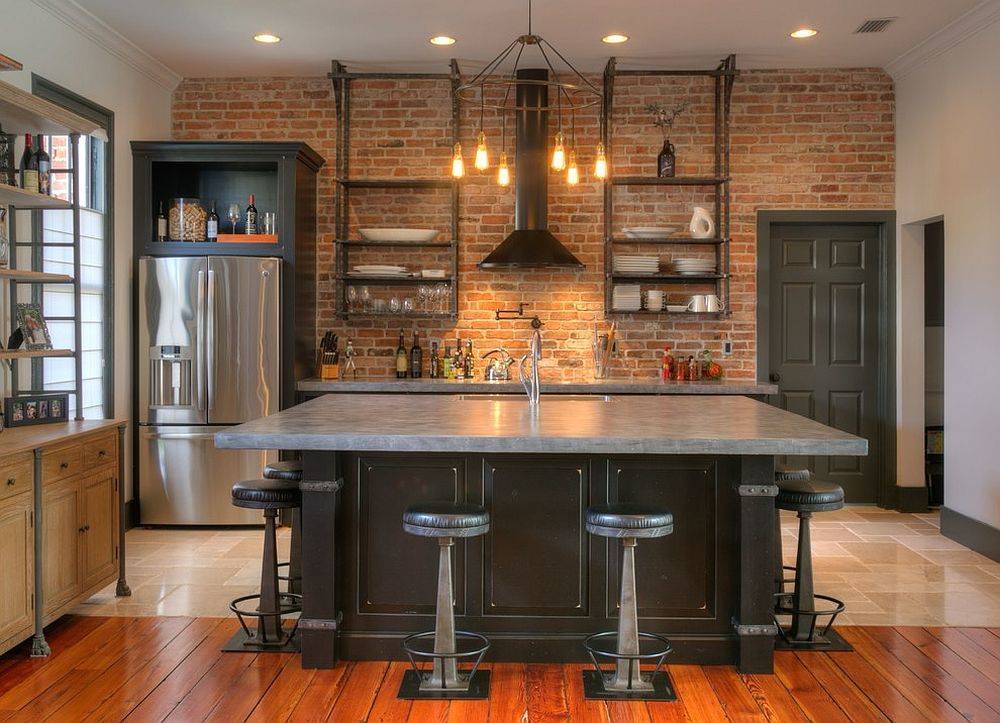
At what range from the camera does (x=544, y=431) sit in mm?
3447

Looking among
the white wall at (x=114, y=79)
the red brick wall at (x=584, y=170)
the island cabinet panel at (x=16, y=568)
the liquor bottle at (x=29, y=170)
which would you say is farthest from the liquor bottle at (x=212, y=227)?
the island cabinet panel at (x=16, y=568)

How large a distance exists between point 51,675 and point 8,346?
1555 mm

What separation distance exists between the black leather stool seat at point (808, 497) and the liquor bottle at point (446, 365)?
3.27 m

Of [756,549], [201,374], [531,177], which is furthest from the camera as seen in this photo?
[531,177]

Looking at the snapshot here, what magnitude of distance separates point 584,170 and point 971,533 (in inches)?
139

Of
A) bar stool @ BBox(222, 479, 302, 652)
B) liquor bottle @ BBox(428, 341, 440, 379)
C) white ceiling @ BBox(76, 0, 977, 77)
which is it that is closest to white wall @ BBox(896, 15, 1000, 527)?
white ceiling @ BBox(76, 0, 977, 77)

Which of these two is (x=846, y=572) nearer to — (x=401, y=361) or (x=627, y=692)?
(x=627, y=692)

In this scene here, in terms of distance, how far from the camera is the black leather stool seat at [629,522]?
10.9 ft

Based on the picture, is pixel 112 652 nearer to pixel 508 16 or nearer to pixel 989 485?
pixel 508 16

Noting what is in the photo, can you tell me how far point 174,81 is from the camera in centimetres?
698

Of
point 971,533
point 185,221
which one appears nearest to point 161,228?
point 185,221

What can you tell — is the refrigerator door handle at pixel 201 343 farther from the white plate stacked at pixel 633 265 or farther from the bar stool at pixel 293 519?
the white plate stacked at pixel 633 265

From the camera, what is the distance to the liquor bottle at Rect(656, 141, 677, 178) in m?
6.78

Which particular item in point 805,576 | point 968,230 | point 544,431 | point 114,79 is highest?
point 114,79
